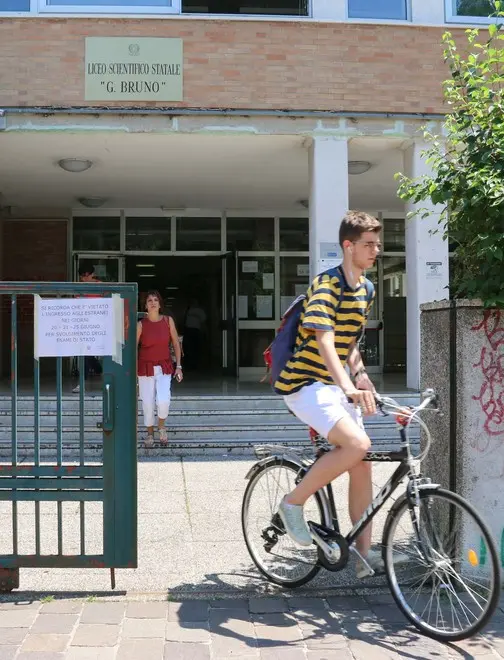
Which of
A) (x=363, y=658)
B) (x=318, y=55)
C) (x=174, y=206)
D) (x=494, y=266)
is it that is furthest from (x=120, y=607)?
(x=174, y=206)

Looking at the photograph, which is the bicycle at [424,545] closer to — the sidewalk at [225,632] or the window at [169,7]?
the sidewalk at [225,632]

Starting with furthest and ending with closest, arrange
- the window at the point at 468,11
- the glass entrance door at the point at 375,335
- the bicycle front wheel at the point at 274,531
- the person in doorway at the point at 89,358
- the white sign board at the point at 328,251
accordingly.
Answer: the glass entrance door at the point at 375,335
the window at the point at 468,11
the white sign board at the point at 328,251
the person in doorway at the point at 89,358
the bicycle front wheel at the point at 274,531

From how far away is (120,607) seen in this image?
3562mm

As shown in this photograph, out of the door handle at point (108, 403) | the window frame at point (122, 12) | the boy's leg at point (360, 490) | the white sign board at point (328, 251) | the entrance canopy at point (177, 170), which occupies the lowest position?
the boy's leg at point (360, 490)

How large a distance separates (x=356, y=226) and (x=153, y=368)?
434 centimetres

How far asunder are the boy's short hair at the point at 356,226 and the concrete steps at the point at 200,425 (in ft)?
14.5

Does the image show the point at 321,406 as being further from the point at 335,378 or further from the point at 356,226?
the point at 356,226

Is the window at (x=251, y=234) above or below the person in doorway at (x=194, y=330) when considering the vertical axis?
above

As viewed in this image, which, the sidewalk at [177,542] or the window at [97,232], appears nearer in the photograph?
the sidewalk at [177,542]

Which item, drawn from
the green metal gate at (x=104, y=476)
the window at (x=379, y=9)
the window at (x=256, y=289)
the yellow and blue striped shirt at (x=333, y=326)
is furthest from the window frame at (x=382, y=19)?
the green metal gate at (x=104, y=476)

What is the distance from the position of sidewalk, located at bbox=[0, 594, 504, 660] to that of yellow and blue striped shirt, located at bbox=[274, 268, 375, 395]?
3.75 ft

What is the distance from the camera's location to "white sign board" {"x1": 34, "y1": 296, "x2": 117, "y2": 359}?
12.0ft

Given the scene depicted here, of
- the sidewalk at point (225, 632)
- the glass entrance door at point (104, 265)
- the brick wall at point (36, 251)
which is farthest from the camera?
the glass entrance door at point (104, 265)

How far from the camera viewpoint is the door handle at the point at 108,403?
144 inches
